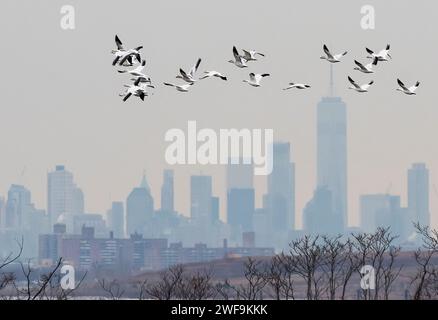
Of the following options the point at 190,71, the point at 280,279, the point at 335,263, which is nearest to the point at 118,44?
the point at 190,71

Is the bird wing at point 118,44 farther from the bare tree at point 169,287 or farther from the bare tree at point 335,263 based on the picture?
the bare tree at point 335,263

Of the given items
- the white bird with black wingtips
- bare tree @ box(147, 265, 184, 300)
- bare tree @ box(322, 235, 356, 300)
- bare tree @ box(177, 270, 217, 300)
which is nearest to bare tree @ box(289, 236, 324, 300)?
bare tree @ box(322, 235, 356, 300)

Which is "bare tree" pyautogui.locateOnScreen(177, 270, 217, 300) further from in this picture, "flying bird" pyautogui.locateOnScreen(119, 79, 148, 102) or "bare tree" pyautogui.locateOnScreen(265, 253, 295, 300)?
"flying bird" pyautogui.locateOnScreen(119, 79, 148, 102)

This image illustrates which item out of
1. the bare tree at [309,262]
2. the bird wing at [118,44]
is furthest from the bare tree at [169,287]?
the bird wing at [118,44]

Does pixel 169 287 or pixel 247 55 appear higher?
pixel 247 55

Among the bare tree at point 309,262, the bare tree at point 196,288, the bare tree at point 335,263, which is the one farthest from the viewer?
the bare tree at point 335,263

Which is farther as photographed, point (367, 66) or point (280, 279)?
point (280, 279)

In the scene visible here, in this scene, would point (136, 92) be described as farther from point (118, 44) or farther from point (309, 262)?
point (309, 262)

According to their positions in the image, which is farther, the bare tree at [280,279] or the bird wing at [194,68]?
the bare tree at [280,279]
